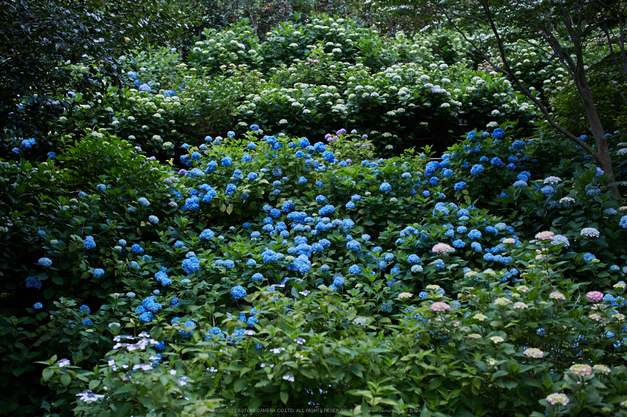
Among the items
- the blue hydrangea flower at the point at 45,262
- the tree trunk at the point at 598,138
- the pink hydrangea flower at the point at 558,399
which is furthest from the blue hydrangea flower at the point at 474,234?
the blue hydrangea flower at the point at 45,262

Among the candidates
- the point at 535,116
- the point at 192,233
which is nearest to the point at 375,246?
the point at 192,233

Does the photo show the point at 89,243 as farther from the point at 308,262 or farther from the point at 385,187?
the point at 385,187

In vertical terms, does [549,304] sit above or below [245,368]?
above

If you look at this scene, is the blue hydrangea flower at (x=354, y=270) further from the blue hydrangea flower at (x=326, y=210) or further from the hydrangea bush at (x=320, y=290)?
the blue hydrangea flower at (x=326, y=210)

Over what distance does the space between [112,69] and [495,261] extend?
3.27 m

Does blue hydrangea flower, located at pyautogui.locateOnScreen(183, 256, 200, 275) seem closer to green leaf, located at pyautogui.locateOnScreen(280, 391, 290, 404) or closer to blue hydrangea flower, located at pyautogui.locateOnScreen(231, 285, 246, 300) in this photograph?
blue hydrangea flower, located at pyautogui.locateOnScreen(231, 285, 246, 300)

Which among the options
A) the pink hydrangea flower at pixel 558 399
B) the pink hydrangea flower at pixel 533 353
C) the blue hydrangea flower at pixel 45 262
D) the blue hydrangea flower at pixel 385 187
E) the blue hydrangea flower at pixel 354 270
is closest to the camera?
the pink hydrangea flower at pixel 558 399

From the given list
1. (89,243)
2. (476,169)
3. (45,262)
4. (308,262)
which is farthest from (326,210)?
(45,262)

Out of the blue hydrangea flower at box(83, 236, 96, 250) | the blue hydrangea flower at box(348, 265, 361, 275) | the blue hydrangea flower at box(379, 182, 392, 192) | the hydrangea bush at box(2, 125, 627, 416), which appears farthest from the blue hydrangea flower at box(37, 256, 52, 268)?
the blue hydrangea flower at box(379, 182, 392, 192)

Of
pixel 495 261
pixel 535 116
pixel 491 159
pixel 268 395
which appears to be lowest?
pixel 268 395

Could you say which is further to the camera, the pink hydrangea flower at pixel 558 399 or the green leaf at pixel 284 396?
the green leaf at pixel 284 396

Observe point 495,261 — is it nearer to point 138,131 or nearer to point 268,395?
point 268,395

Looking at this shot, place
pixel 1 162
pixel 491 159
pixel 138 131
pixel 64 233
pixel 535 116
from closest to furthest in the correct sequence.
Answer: pixel 64 233, pixel 1 162, pixel 491 159, pixel 138 131, pixel 535 116

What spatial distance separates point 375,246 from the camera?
3.92 meters
